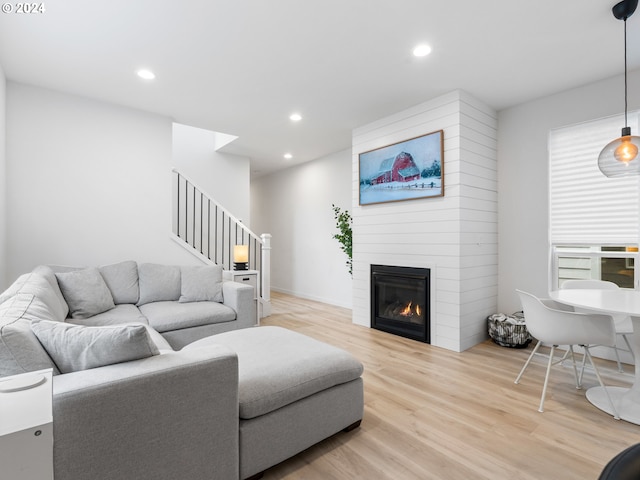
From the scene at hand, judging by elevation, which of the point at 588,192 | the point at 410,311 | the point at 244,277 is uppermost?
the point at 588,192

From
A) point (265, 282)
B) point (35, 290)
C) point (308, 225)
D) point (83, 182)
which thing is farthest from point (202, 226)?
point (35, 290)

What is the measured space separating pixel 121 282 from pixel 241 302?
124 centimetres

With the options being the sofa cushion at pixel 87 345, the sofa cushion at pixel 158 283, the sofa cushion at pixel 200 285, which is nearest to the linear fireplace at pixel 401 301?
the sofa cushion at pixel 200 285

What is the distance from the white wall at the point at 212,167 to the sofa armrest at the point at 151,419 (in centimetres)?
467

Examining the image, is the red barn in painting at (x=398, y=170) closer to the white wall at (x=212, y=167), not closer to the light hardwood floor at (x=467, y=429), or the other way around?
the light hardwood floor at (x=467, y=429)

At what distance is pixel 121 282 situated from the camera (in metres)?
3.37

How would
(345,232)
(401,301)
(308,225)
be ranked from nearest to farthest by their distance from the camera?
1. (401,301)
2. (345,232)
3. (308,225)

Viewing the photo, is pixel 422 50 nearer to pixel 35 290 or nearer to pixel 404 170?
pixel 404 170

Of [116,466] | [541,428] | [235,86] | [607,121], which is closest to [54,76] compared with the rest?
[235,86]

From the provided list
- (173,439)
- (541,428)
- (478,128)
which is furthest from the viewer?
(478,128)

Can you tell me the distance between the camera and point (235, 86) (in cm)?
337

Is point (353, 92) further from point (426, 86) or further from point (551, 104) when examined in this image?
point (551, 104)

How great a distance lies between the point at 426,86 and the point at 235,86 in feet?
6.42

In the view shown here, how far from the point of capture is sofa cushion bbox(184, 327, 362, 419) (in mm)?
1583
